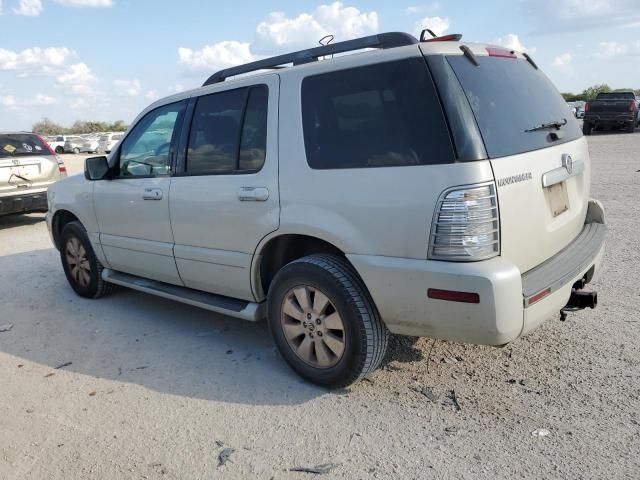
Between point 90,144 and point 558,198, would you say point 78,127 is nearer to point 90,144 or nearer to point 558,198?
point 90,144

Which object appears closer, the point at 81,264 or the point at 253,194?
the point at 253,194

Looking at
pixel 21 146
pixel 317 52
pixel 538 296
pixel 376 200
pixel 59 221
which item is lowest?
pixel 538 296

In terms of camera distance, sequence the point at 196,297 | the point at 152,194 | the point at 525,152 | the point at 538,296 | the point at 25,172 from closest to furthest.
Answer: the point at 538,296, the point at 525,152, the point at 196,297, the point at 152,194, the point at 25,172

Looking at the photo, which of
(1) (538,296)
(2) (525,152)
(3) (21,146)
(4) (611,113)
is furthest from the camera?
(4) (611,113)

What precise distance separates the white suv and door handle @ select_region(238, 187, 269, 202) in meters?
0.01

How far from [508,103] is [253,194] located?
5.40 feet

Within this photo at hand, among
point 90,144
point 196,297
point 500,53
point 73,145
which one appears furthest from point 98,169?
point 73,145

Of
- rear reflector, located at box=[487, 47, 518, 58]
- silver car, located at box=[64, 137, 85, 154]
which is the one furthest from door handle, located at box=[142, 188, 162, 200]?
silver car, located at box=[64, 137, 85, 154]

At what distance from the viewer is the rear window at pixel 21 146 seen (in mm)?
9500

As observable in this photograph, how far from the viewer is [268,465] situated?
278 centimetres

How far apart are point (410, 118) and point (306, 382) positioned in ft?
5.89

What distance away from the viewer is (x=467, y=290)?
9.01ft

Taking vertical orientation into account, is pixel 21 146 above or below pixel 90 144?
below

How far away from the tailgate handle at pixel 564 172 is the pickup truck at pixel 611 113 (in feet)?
73.9
